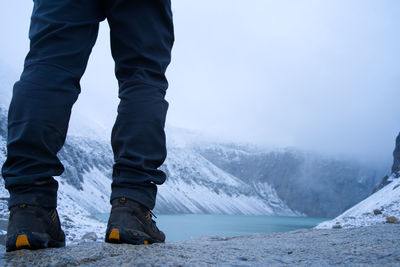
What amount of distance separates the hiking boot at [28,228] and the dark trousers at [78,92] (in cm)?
4

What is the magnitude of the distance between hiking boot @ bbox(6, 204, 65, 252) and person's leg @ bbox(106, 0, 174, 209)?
0.35 meters

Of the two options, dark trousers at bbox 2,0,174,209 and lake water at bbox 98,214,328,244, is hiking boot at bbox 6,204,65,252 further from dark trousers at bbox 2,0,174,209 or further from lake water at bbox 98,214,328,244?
lake water at bbox 98,214,328,244

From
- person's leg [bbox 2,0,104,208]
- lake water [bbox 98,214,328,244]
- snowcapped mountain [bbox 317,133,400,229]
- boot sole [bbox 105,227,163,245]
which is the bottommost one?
lake water [bbox 98,214,328,244]

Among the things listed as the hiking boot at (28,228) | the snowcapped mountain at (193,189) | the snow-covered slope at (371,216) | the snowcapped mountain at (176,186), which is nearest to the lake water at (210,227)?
the snow-covered slope at (371,216)

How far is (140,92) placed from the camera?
72.3 inches

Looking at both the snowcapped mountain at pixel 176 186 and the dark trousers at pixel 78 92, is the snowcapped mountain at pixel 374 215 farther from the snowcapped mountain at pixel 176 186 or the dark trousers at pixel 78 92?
the snowcapped mountain at pixel 176 186

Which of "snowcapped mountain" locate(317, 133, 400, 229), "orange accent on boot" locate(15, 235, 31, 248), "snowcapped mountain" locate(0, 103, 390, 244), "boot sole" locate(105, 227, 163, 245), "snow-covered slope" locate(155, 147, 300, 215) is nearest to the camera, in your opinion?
"orange accent on boot" locate(15, 235, 31, 248)

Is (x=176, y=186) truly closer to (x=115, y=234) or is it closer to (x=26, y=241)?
(x=115, y=234)

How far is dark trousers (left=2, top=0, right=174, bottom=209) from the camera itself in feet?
4.98

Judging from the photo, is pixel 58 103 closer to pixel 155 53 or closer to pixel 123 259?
pixel 155 53

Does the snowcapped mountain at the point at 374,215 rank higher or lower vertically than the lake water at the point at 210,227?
higher

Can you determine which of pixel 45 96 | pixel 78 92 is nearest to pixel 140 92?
pixel 78 92

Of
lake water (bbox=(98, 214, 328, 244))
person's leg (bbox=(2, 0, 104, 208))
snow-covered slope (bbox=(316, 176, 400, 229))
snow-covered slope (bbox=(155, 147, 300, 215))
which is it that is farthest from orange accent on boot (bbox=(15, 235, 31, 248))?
snow-covered slope (bbox=(155, 147, 300, 215))

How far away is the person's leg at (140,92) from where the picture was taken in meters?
1.74
